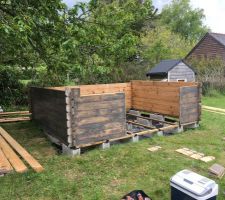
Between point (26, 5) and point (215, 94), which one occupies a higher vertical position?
point (26, 5)

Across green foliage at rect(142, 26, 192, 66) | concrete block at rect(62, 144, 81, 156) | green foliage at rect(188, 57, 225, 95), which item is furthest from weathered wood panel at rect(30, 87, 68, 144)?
green foliage at rect(142, 26, 192, 66)

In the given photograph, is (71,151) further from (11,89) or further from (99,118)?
(11,89)

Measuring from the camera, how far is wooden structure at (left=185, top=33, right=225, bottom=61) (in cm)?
2452

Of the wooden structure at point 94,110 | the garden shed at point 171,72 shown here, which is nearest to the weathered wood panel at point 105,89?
the wooden structure at point 94,110

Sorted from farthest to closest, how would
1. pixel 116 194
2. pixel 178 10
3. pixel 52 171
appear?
1. pixel 178 10
2. pixel 52 171
3. pixel 116 194

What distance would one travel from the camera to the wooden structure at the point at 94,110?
607cm

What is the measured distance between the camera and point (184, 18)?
54.4 metres

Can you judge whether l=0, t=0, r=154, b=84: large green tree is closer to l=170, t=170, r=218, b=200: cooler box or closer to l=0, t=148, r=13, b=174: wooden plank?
l=0, t=148, r=13, b=174: wooden plank

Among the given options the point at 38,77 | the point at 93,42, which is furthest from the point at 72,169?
the point at 38,77

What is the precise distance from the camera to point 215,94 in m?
18.1

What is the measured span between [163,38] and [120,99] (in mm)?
20773

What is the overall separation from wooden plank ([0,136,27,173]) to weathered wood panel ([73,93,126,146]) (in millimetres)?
1270

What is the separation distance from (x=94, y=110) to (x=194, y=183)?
348 cm

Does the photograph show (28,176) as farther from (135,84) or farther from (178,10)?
(178,10)
